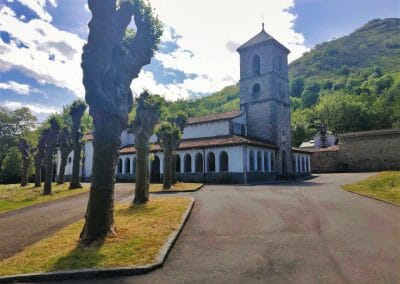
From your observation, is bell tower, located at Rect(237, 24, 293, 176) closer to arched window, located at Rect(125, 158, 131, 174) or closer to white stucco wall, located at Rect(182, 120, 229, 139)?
white stucco wall, located at Rect(182, 120, 229, 139)

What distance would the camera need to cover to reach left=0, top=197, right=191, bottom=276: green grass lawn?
6176mm

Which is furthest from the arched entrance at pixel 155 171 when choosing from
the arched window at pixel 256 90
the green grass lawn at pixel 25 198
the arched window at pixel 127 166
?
the arched window at pixel 256 90

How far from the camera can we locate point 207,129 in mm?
35500

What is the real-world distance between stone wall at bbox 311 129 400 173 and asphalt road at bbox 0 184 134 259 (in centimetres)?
3787

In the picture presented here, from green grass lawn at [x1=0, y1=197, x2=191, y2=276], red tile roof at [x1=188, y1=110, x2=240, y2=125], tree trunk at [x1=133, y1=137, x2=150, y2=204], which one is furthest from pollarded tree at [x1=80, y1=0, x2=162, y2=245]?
red tile roof at [x1=188, y1=110, x2=240, y2=125]

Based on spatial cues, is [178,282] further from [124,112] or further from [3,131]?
[3,131]

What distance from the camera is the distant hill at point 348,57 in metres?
138

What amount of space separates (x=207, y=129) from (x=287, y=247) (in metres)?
28.7

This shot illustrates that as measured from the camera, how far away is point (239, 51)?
3750cm

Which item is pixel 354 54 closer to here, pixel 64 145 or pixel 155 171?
pixel 155 171

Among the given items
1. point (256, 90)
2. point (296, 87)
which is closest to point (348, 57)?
point (296, 87)

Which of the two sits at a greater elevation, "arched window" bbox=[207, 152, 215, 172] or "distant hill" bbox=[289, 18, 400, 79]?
"distant hill" bbox=[289, 18, 400, 79]

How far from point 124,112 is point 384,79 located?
4198 inches

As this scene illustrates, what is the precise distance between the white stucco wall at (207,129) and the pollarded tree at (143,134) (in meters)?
16.9
